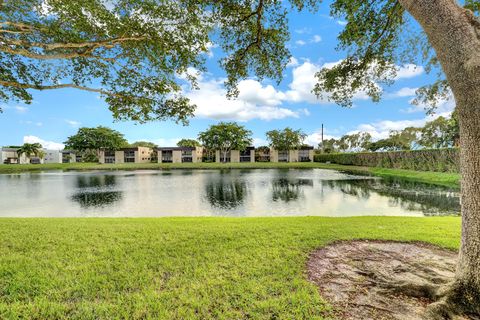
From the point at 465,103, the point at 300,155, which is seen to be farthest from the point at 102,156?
the point at 465,103

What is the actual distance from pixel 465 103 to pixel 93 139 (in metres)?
69.3

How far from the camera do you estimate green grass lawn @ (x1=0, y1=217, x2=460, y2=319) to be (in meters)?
2.59

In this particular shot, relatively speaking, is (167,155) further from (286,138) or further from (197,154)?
(286,138)

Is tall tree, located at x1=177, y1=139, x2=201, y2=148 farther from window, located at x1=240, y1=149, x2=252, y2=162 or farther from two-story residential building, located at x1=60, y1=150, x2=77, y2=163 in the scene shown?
two-story residential building, located at x1=60, y1=150, x2=77, y2=163

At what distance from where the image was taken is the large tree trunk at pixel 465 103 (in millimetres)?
2266

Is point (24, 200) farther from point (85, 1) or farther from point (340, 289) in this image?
point (340, 289)

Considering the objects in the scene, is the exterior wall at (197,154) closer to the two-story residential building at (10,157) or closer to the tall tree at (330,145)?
the tall tree at (330,145)

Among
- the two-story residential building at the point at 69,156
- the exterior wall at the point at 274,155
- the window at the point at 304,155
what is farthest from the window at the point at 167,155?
the window at the point at 304,155

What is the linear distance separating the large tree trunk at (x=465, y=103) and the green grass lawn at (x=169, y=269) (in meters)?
1.53

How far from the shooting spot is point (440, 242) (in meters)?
4.62

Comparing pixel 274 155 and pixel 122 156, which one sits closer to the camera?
pixel 122 156

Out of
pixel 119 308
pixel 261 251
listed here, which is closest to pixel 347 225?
pixel 261 251

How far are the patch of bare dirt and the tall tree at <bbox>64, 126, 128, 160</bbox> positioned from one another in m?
67.3

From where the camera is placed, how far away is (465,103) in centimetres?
229
